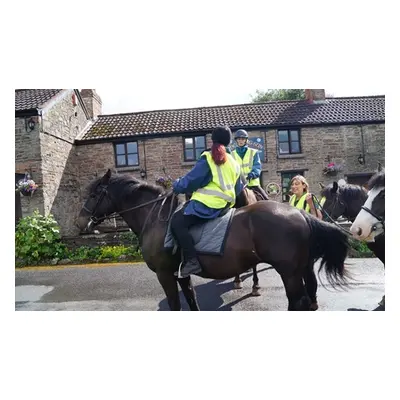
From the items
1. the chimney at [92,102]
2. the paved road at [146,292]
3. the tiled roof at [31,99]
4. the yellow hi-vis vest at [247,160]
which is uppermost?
the chimney at [92,102]

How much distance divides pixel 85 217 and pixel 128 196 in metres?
0.69

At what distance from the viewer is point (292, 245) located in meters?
3.15

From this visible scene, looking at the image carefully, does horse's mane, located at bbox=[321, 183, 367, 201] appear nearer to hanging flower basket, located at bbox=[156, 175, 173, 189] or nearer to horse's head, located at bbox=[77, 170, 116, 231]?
horse's head, located at bbox=[77, 170, 116, 231]

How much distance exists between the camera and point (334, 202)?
519 cm

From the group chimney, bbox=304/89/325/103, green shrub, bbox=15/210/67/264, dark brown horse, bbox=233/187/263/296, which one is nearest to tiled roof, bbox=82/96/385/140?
chimney, bbox=304/89/325/103

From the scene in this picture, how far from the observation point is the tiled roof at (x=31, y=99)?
6.87 metres

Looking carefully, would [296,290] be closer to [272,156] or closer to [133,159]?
[272,156]

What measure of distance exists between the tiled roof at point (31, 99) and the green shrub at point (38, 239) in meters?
2.73

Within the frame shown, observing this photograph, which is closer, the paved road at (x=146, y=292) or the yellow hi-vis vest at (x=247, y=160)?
the paved road at (x=146, y=292)

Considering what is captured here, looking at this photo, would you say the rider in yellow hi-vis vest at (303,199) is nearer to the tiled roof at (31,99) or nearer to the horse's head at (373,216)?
the horse's head at (373,216)

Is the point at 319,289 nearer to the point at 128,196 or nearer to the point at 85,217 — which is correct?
the point at 128,196

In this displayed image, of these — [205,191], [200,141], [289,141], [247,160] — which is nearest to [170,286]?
[205,191]

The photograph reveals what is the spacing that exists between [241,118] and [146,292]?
6.51 meters

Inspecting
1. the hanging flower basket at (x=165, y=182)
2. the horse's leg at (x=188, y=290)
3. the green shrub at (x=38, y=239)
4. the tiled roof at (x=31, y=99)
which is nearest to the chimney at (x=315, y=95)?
the hanging flower basket at (x=165, y=182)
